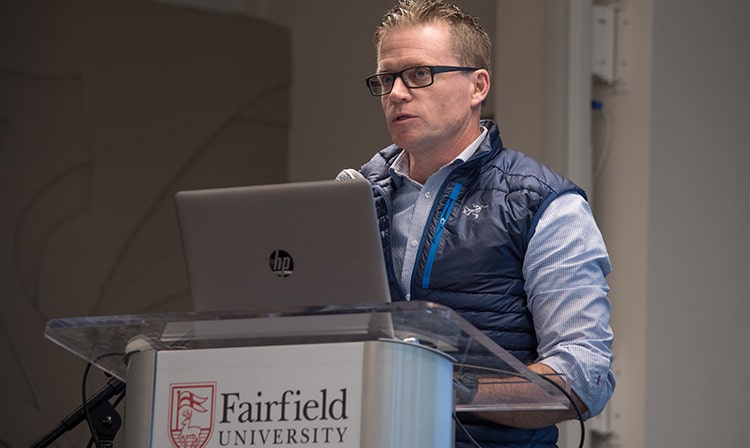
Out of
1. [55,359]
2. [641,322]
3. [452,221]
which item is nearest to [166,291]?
[55,359]

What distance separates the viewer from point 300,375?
1.65m

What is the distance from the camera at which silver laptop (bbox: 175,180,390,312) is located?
1.84m

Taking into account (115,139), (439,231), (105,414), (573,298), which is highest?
(115,139)

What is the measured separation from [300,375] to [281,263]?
261 millimetres

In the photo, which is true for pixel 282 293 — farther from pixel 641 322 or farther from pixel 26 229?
pixel 26 229

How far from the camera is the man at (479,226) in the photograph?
88.4 inches

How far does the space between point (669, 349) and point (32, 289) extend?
2.32 metres

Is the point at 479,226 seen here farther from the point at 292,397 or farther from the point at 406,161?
the point at 292,397

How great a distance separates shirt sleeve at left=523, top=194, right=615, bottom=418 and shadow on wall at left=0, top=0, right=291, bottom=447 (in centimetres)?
239

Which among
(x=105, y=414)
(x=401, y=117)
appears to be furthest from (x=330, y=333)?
(x=401, y=117)

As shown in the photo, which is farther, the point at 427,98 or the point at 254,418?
the point at 427,98

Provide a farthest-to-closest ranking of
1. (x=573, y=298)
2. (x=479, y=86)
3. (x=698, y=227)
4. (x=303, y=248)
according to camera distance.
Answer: (x=698, y=227)
(x=479, y=86)
(x=573, y=298)
(x=303, y=248)

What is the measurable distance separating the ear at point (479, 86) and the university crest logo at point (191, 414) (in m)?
1.16

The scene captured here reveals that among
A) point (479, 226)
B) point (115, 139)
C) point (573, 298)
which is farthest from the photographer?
point (115, 139)
